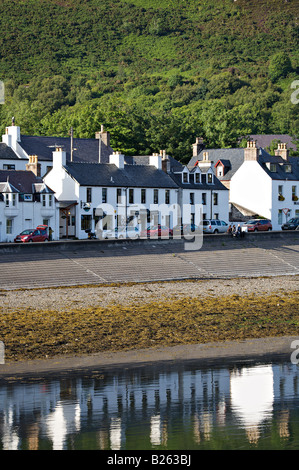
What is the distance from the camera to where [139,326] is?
39375mm

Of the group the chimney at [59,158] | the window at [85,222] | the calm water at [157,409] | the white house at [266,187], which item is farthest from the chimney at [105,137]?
the calm water at [157,409]

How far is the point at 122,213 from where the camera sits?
8812 cm

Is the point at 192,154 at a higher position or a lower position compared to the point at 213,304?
higher

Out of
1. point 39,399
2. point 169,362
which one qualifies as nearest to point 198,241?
point 169,362

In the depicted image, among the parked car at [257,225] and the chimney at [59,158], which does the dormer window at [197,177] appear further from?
the chimney at [59,158]

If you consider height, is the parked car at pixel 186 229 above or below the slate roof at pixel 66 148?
below

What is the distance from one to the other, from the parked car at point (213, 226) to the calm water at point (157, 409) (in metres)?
57.8

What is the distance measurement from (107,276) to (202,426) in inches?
1540

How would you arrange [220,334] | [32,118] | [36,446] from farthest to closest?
[32,118] → [220,334] → [36,446]

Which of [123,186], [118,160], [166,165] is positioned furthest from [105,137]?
[123,186]

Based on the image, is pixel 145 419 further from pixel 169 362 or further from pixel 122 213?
pixel 122 213

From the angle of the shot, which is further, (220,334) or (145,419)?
(220,334)

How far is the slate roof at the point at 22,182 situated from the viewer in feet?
266

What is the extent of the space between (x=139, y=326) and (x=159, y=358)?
22.1ft
